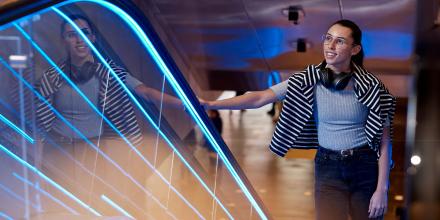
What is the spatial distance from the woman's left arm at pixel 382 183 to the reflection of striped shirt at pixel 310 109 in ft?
0.13

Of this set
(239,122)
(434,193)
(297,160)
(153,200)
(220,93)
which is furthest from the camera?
(239,122)

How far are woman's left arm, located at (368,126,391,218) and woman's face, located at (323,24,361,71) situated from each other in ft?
1.26

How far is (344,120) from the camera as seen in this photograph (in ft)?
11.4

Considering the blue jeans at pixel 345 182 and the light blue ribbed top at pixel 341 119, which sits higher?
the light blue ribbed top at pixel 341 119

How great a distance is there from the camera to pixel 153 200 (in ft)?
15.1

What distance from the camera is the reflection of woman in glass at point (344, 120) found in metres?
3.46

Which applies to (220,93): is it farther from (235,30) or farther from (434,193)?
(434,193)

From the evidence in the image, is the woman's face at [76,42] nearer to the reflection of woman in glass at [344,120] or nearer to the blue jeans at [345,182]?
the reflection of woman in glass at [344,120]

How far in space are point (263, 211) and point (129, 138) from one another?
90 centimetres

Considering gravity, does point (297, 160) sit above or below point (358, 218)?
below

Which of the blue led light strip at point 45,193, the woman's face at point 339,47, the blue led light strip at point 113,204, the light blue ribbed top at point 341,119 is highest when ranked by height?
the woman's face at point 339,47

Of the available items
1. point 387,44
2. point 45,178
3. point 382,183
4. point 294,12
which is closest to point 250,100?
point 382,183

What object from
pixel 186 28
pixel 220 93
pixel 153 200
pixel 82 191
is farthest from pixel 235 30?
pixel 82 191

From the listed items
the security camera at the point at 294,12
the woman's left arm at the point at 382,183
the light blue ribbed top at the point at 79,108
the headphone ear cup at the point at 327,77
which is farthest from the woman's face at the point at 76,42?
the security camera at the point at 294,12
